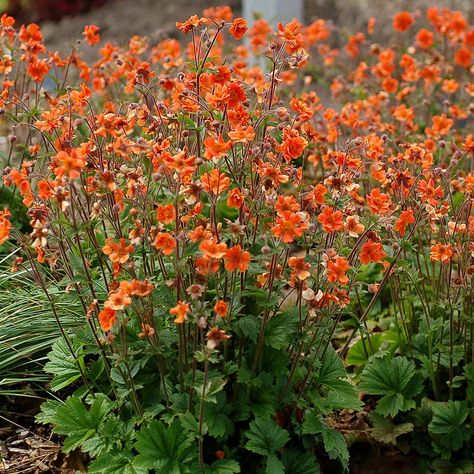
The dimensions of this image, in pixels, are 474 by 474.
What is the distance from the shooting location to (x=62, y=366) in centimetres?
266

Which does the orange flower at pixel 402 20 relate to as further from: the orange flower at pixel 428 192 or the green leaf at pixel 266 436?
the green leaf at pixel 266 436

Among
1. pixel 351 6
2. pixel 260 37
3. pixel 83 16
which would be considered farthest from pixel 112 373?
pixel 83 16

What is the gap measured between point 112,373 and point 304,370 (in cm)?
58

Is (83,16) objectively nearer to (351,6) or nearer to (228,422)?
(351,6)

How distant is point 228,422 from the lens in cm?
243

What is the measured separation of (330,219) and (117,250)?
1.88 feet

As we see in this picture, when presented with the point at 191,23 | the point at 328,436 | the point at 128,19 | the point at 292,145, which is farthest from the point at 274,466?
the point at 128,19

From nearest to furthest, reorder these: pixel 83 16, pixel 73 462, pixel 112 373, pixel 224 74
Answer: pixel 224 74, pixel 112 373, pixel 73 462, pixel 83 16

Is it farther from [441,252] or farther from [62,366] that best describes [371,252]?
[62,366]

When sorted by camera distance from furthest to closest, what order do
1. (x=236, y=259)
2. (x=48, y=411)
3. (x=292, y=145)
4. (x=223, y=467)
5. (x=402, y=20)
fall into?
(x=402, y=20)
(x=48, y=411)
(x=223, y=467)
(x=292, y=145)
(x=236, y=259)

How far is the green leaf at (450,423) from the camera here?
2.73 m

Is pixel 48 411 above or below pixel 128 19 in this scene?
above

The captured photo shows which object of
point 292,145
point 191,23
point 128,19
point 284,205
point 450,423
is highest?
point 191,23

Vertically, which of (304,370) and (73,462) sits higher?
(304,370)
